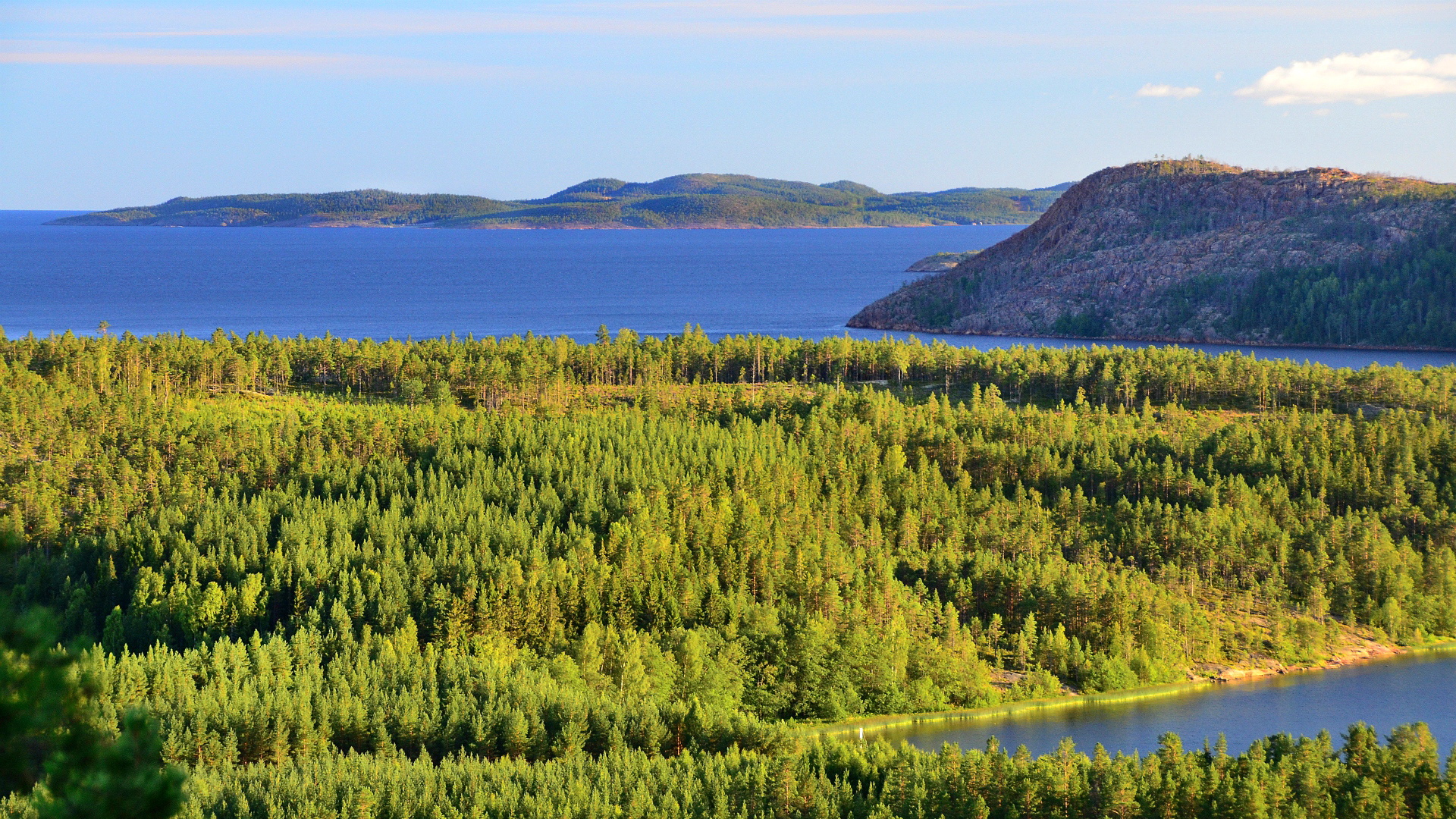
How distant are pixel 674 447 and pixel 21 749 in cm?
9561

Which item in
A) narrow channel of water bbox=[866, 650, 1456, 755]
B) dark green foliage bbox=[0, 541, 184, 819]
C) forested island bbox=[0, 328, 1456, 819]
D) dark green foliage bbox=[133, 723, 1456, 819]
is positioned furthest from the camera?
narrow channel of water bbox=[866, 650, 1456, 755]

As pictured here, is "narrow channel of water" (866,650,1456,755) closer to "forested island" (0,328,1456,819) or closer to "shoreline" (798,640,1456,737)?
"shoreline" (798,640,1456,737)

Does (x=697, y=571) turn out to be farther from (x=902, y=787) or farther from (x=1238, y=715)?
(x=902, y=787)

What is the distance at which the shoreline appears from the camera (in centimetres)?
7844

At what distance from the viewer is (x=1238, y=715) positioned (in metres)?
Result: 78.6

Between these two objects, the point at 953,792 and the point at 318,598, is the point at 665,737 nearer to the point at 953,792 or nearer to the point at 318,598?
the point at 953,792

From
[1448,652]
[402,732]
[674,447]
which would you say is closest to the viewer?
[402,732]

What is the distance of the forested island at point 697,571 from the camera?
190 feet

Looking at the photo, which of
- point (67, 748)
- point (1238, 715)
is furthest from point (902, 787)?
point (67, 748)

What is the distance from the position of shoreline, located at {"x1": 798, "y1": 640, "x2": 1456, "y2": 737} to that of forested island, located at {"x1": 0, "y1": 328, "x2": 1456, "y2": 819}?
2.84 feet

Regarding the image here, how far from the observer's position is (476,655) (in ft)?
256

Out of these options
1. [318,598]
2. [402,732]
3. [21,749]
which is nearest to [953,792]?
[402,732]

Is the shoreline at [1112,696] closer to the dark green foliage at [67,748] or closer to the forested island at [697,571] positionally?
the forested island at [697,571]

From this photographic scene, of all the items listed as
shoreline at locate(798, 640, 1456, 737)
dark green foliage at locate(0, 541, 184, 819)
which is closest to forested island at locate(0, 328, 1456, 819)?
shoreline at locate(798, 640, 1456, 737)
